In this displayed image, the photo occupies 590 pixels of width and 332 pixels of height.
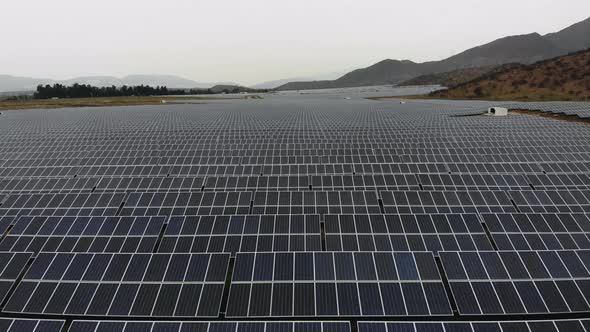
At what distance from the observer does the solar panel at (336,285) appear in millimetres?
13344

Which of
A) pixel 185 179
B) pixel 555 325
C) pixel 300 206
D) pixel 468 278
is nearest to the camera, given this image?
pixel 555 325

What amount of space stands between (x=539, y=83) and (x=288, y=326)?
121 meters

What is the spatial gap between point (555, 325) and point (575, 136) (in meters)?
31.7

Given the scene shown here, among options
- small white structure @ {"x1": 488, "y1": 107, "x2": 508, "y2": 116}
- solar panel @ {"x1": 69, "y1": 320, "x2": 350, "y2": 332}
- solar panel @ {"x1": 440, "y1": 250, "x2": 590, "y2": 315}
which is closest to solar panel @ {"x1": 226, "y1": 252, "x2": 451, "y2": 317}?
solar panel @ {"x1": 69, "y1": 320, "x2": 350, "y2": 332}

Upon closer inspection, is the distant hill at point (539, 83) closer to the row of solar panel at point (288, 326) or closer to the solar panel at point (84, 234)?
the row of solar panel at point (288, 326)

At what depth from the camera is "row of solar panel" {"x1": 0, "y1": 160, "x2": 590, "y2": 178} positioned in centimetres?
2700

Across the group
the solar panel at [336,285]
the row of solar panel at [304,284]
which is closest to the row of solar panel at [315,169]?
the solar panel at [336,285]

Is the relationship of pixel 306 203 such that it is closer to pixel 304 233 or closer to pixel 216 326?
pixel 304 233

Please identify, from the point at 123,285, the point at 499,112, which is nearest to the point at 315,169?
the point at 123,285

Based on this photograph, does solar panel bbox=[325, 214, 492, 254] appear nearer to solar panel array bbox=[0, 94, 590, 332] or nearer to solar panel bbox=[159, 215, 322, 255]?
solar panel array bbox=[0, 94, 590, 332]

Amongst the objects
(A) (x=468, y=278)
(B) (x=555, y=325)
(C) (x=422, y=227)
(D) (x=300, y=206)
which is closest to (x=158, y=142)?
(D) (x=300, y=206)

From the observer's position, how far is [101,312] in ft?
44.1

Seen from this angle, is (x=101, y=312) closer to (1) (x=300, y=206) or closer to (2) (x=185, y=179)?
(1) (x=300, y=206)

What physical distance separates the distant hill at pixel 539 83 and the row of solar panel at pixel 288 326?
103 metres
